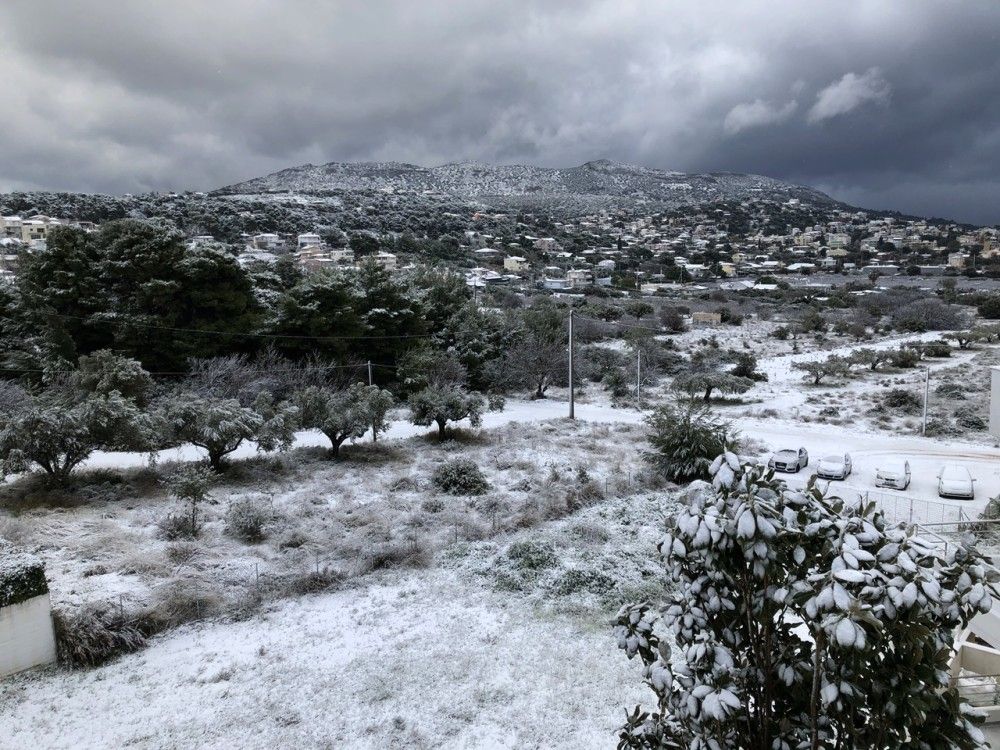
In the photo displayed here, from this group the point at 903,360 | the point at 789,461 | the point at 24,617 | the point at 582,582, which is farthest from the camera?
the point at 903,360

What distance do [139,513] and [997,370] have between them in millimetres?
22474

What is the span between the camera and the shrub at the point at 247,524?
13.2m

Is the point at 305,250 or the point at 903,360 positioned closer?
the point at 903,360

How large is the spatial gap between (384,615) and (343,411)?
33.5 feet

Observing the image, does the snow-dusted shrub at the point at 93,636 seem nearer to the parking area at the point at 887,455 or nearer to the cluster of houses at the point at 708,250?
the parking area at the point at 887,455

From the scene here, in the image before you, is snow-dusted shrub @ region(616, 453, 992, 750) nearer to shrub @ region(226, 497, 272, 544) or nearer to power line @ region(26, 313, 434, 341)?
shrub @ region(226, 497, 272, 544)

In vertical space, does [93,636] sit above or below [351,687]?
above

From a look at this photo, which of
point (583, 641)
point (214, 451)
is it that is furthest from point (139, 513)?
point (583, 641)

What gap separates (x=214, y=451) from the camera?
696 inches

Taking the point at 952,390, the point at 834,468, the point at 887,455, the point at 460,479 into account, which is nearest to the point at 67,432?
the point at 460,479

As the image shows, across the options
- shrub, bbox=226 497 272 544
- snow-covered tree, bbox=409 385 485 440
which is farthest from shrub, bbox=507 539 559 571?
snow-covered tree, bbox=409 385 485 440

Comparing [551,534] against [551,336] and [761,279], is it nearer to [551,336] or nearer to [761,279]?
[551,336]

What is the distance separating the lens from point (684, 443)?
18719 millimetres

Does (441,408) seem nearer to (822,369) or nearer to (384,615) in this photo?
(384,615)
